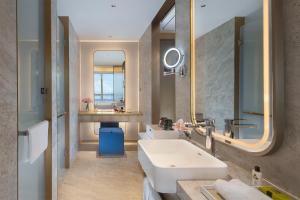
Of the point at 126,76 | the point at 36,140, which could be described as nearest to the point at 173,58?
the point at 36,140

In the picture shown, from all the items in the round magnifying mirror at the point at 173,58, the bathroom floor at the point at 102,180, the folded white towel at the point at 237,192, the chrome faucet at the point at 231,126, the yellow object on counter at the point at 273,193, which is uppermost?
the round magnifying mirror at the point at 173,58

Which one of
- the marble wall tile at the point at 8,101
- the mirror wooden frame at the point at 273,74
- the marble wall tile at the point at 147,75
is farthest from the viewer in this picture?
the marble wall tile at the point at 147,75

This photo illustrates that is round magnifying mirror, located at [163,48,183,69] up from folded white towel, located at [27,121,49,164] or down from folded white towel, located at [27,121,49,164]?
up

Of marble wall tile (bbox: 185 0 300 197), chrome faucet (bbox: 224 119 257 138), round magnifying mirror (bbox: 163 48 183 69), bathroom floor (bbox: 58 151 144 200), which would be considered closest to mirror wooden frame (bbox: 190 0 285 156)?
marble wall tile (bbox: 185 0 300 197)

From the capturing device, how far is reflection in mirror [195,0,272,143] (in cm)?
136

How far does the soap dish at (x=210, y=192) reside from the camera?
1.10 meters

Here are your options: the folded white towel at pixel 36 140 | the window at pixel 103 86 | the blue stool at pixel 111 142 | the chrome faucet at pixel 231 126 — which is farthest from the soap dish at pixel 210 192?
the window at pixel 103 86

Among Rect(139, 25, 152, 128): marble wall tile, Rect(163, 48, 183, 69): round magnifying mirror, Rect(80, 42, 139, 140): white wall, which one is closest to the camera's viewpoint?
Rect(163, 48, 183, 69): round magnifying mirror

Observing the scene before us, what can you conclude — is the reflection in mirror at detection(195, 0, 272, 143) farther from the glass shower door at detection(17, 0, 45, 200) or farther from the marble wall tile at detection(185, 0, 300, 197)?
the glass shower door at detection(17, 0, 45, 200)

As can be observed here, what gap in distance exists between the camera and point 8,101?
1426mm

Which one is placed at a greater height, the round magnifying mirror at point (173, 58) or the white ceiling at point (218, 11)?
the white ceiling at point (218, 11)

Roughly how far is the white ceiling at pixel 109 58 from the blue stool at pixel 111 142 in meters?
1.76

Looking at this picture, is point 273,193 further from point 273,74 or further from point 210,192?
point 273,74

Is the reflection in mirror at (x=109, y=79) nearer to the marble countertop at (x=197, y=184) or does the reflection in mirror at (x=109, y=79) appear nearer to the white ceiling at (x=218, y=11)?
the white ceiling at (x=218, y=11)
